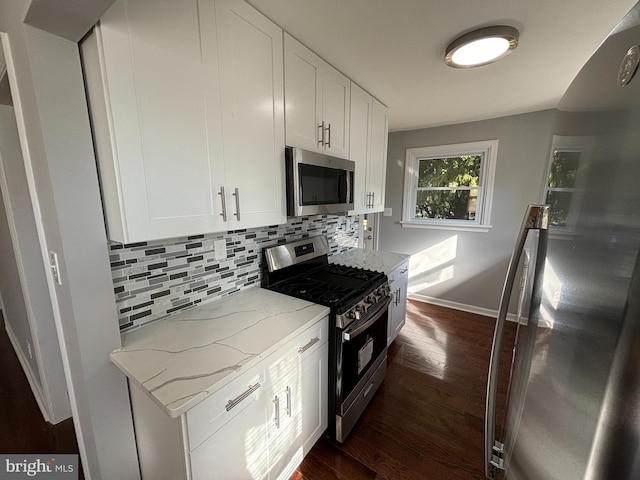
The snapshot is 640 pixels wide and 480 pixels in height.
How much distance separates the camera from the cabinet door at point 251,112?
1.17 m

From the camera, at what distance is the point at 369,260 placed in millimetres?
2561

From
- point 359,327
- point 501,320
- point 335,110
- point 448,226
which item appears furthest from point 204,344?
point 448,226

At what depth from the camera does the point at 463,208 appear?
3.37 metres

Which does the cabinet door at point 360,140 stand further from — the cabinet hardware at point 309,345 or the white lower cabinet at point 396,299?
the cabinet hardware at point 309,345

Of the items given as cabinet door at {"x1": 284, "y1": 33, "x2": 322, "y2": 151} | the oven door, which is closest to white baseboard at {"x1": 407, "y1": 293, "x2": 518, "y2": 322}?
the oven door

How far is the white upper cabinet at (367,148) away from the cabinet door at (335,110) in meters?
0.10

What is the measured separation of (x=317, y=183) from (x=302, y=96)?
0.53 metres

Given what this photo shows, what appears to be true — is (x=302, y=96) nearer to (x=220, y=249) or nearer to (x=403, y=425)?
(x=220, y=249)

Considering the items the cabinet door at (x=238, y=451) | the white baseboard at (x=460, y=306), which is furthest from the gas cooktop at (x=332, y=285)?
the white baseboard at (x=460, y=306)

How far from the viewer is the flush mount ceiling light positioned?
1392 mm

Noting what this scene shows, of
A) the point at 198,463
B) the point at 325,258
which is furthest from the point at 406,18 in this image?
the point at 198,463

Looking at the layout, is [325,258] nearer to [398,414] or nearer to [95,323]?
[398,414]

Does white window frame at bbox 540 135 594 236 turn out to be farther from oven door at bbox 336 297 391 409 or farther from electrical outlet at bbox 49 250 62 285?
electrical outlet at bbox 49 250 62 285

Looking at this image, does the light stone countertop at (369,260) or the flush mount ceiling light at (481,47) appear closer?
the flush mount ceiling light at (481,47)
